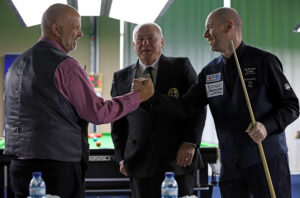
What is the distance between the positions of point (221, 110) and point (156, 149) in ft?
1.59

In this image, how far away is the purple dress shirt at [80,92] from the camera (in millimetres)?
1854

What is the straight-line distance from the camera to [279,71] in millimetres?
1999

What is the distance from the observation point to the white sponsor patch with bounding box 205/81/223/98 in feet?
7.05

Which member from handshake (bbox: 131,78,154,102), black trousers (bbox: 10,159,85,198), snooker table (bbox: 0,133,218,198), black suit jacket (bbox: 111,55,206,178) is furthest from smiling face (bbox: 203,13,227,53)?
snooker table (bbox: 0,133,218,198)

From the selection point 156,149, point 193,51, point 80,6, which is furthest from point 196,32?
point 156,149

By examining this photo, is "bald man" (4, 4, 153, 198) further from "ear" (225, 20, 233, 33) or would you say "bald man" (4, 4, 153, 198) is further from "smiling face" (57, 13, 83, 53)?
"ear" (225, 20, 233, 33)

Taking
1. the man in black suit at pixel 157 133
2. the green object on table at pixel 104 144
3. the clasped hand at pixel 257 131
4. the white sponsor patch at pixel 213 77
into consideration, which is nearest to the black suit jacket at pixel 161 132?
the man in black suit at pixel 157 133

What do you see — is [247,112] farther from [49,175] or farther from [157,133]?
[49,175]

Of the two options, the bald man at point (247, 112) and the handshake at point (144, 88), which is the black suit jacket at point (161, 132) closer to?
the handshake at point (144, 88)

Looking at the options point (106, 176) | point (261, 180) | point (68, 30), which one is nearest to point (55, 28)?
point (68, 30)

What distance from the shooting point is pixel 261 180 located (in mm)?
1929

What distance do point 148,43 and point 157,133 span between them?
1.86 feet

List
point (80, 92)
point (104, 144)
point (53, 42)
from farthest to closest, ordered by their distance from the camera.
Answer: point (104, 144)
point (53, 42)
point (80, 92)

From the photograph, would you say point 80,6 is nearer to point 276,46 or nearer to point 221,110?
point 221,110
